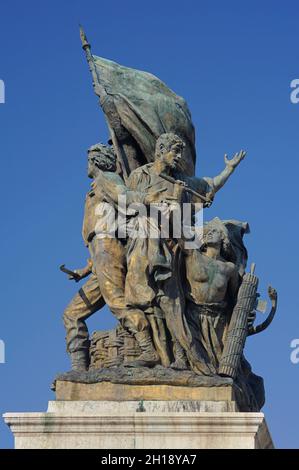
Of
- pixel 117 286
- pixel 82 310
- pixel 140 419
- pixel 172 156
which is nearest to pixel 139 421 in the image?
pixel 140 419

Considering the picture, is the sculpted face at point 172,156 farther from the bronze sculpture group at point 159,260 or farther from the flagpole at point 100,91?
the flagpole at point 100,91

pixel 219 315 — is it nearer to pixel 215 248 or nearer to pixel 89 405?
pixel 215 248

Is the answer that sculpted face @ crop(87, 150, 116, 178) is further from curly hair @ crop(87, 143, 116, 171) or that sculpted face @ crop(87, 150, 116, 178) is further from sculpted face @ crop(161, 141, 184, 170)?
sculpted face @ crop(161, 141, 184, 170)

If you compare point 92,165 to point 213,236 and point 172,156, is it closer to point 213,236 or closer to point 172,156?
point 172,156

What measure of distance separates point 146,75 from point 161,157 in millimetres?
2140

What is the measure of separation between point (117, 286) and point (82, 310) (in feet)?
2.58

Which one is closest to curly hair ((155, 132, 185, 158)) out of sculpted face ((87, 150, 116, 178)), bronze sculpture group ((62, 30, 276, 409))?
bronze sculpture group ((62, 30, 276, 409))

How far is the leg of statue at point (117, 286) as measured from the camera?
20.2m

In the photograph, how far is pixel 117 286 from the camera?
20797 millimetres

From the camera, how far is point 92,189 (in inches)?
854

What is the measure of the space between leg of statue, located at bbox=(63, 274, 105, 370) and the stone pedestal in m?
1.28

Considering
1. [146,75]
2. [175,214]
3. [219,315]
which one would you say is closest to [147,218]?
[175,214]

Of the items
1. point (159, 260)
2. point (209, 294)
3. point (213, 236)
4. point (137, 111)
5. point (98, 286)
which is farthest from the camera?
point (137, 111)
